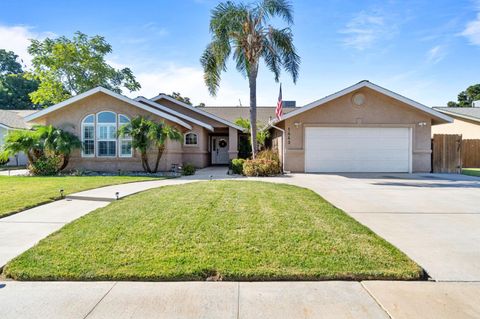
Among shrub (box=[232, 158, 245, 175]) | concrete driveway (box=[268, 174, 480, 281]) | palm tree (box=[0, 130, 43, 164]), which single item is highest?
palm tree (box=[0, 130, 43, 164])

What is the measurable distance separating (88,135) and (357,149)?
15075mm

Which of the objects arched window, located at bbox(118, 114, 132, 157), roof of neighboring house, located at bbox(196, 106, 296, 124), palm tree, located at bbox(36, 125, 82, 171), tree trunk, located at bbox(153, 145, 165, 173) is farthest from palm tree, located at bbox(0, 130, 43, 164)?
roof of neighboring house, located at bbox(196, 106, 296, 124)

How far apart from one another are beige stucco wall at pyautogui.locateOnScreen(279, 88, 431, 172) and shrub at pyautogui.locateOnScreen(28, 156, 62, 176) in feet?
40.2

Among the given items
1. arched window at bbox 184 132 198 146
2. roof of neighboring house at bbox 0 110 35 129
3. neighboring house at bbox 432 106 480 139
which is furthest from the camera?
roof of neighboring house at bbox 0 110 35 129

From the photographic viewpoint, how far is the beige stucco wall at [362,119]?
1520cm

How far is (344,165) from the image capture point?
15.3 metres

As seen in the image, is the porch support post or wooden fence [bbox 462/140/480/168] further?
wooden fence [bbox 462/140/480/168]

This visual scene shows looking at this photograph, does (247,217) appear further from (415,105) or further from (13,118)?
(13,118)

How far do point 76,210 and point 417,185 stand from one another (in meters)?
11.4

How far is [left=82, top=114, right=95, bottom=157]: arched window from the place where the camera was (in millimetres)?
15891

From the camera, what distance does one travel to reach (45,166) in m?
14.4

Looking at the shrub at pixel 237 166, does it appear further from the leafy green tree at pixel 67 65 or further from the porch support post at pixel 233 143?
the leafy green tree at pixel 67 65

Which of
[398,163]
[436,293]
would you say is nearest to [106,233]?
[436,293]

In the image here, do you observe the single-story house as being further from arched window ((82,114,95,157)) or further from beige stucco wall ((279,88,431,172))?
arched window ((82,114,95,157))
